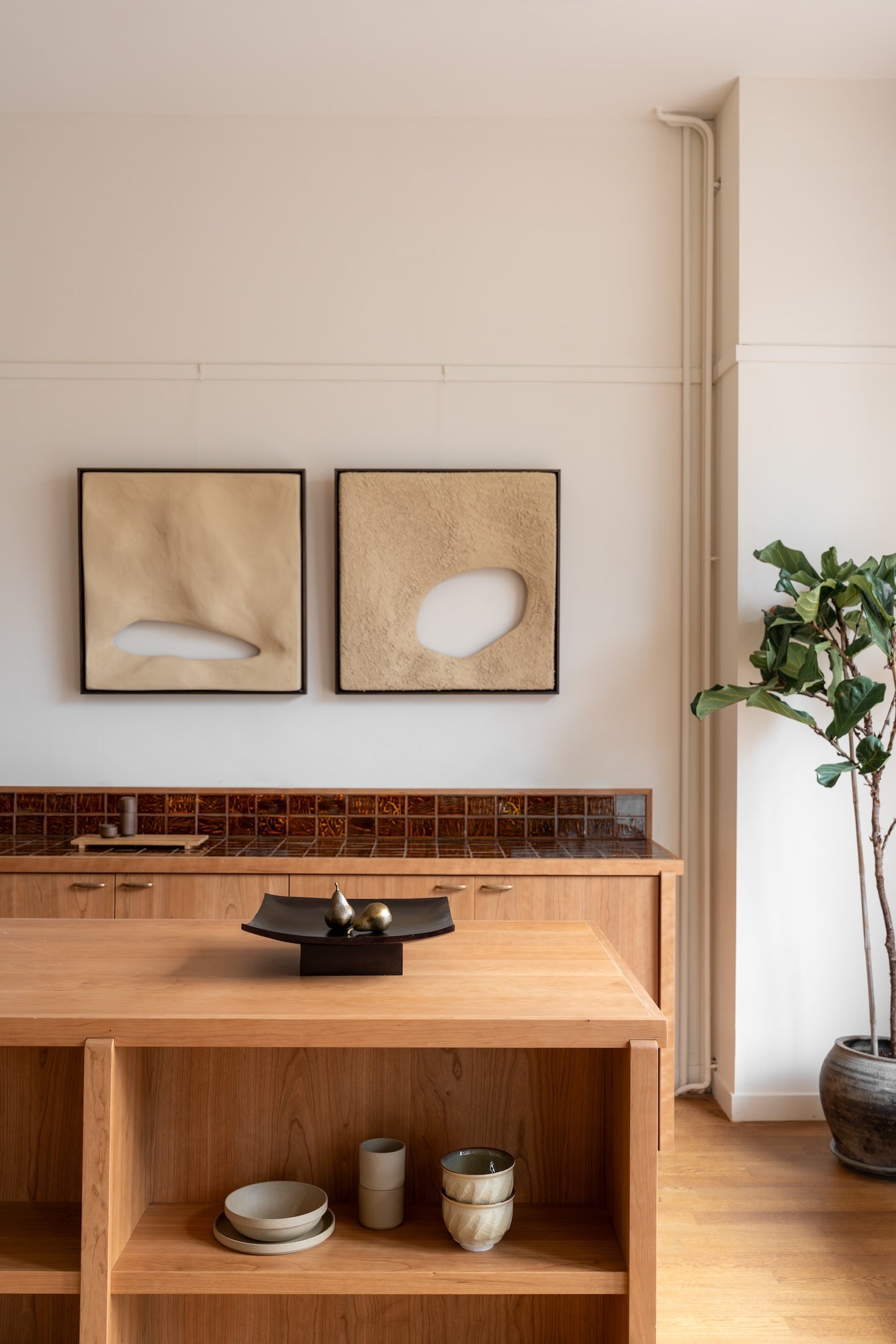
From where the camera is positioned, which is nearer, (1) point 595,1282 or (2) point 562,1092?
(1) point 595,1282

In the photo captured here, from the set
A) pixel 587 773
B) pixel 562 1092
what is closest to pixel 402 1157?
pixel 562 1092

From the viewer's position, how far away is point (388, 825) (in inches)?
152

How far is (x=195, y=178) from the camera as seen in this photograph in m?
3.94

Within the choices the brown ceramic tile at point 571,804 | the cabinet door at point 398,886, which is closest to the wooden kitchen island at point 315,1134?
the cabinet door at point 398,886

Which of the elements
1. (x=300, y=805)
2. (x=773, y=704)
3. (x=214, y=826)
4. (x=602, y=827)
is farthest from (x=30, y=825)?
(x=773, y=704)

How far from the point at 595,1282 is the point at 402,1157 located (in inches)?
14.9

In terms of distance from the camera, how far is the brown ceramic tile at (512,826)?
3.87 m

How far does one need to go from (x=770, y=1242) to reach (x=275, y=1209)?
157cm

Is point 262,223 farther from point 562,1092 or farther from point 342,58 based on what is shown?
point 562,1092

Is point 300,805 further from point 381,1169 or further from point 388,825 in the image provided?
point 381,1169

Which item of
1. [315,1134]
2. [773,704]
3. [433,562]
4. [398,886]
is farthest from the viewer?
[433,562]

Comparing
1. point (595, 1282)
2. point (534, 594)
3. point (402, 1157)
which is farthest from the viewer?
point (534, 594)

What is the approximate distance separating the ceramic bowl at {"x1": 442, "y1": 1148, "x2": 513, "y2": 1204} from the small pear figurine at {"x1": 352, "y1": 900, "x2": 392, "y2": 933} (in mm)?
415

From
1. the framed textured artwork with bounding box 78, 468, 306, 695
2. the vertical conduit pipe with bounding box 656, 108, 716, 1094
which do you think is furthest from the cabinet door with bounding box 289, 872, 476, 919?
the vertical conduit pipe with bounding box 656, 108, 716, 1094
